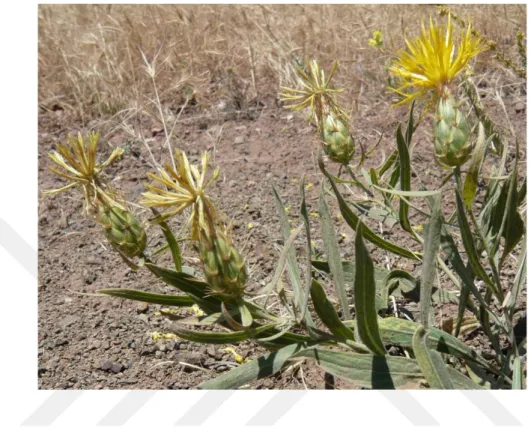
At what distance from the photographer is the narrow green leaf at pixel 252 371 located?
1.16 metres

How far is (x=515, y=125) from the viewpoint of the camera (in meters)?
2.92

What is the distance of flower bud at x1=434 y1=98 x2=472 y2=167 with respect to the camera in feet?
3.84

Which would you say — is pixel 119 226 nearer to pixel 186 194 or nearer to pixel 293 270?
pixel 186 194

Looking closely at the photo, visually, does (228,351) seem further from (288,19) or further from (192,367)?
(288,19)

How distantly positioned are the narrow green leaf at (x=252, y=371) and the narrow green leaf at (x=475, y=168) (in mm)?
423

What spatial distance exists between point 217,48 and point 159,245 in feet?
5.67

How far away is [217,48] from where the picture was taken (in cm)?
381

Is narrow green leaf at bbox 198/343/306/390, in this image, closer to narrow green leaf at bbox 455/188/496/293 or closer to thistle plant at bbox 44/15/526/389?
thistle plant at bbox 44/15/526/389

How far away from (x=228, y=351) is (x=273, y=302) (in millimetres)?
180

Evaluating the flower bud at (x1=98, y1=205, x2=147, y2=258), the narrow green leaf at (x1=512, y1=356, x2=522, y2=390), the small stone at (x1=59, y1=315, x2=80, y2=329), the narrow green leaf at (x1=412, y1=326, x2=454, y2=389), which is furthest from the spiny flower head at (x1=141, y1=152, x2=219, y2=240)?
the small stone at (x1=59, y1=315, x2=80, y2=329)

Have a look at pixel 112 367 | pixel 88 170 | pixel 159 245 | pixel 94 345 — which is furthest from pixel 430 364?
pixel 159 245

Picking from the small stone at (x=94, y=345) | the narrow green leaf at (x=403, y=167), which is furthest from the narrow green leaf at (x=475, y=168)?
the small stone at (x=94, y=345)

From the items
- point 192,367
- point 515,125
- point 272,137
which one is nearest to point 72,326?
point 192,367

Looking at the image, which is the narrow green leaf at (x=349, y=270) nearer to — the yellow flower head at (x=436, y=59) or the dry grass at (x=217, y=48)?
the yellow flower head at (x=436, y=59)
